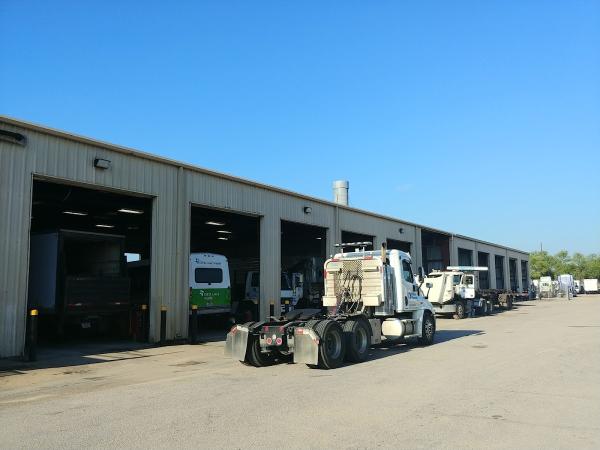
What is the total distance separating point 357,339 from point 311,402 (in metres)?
4.93

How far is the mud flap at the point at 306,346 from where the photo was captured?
1095 cm

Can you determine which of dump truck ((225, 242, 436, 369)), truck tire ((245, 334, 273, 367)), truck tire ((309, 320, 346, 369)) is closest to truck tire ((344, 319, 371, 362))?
dump truck ((225, 242, 436, 369))

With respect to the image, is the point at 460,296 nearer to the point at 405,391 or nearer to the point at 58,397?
the point at 405,391

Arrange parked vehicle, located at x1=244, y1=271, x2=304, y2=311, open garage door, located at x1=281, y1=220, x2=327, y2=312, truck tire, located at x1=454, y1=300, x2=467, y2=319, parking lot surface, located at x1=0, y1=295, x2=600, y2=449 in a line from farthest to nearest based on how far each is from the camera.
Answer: truck tire, located at x1=454, y1=300, x2=467, y2=319 < open garage door, located at x1=281, y1=220, x2=327, y2=312 < parked vehicle, located at x1=244, y1=271, x2=304, y2=311 < parking lot surface, located at x1=0, y1=295, x2=600, y2=449

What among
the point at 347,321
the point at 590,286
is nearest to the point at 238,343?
the point at 347,321

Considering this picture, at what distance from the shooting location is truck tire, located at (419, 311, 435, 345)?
15461 mm

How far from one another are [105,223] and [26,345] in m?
13.4

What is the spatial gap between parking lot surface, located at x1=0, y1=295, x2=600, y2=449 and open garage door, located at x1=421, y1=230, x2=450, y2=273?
26771mm

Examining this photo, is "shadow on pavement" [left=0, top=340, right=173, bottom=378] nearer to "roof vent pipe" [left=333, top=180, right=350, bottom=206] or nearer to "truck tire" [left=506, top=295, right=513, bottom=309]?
"roof vent pipe" [left=333, top=180, right=350, bottom=206]

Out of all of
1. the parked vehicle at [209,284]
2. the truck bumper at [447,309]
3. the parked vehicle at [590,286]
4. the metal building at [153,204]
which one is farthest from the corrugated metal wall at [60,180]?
the parked vehicle at [590,286]

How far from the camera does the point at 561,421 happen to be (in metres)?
6.47

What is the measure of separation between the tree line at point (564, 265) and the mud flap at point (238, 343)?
107518mm

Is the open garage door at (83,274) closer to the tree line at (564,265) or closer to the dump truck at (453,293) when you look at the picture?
the dump truck at (453,293)

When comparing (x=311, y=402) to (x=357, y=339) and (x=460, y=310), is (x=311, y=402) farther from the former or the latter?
(x=460, y=310)
